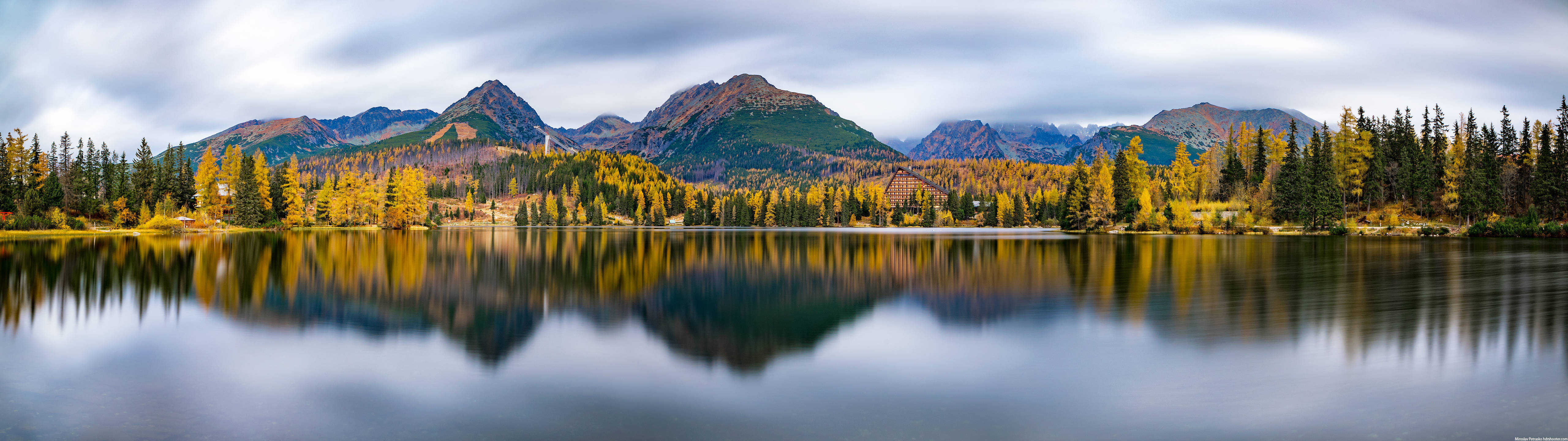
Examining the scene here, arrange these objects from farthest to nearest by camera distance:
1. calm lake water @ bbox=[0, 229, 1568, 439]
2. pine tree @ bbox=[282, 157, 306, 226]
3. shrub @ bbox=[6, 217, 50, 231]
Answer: pine tree @ bbox=[282, 157, 306, 226]
shrub @ bbox=[6, 217, 50, 231]
calm lake water @ bbox=[0, 229, 1568, 439]

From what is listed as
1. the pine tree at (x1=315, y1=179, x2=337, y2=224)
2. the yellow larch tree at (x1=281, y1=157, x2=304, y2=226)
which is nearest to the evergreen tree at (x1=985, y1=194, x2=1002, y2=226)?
the pine tree at (x1=315, y1=179, x2=337, y2=224)

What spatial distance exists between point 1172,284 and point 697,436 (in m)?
20.7

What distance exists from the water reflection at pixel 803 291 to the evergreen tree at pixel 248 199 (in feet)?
149

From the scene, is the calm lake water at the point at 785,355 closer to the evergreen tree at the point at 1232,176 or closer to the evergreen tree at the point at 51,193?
the evergreen tree at the point at 1232,176

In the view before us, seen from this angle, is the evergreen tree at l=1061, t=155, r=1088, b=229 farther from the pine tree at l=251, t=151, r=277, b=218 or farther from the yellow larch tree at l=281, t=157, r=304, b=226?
the yellow larch tree at l=281, t=157, r=304, b=226

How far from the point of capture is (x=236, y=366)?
38.2 feet

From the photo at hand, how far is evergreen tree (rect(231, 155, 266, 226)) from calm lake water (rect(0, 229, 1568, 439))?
66806 mm

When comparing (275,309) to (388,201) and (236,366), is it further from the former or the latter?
(388,201)

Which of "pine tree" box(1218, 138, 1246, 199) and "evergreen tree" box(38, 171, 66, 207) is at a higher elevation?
"pine tree" box(1218, 138, 1246, 199)

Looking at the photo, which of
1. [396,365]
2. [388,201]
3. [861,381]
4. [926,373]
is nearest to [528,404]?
[396,365]

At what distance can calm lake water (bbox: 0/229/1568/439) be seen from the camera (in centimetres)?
855

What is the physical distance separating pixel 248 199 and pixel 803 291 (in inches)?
3603

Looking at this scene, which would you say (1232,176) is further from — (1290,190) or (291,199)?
(291,199)

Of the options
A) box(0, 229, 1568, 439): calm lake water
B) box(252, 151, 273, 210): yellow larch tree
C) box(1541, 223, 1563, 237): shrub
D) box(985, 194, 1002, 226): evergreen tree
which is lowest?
box(0, 229, 1568, 439): calm lake water
